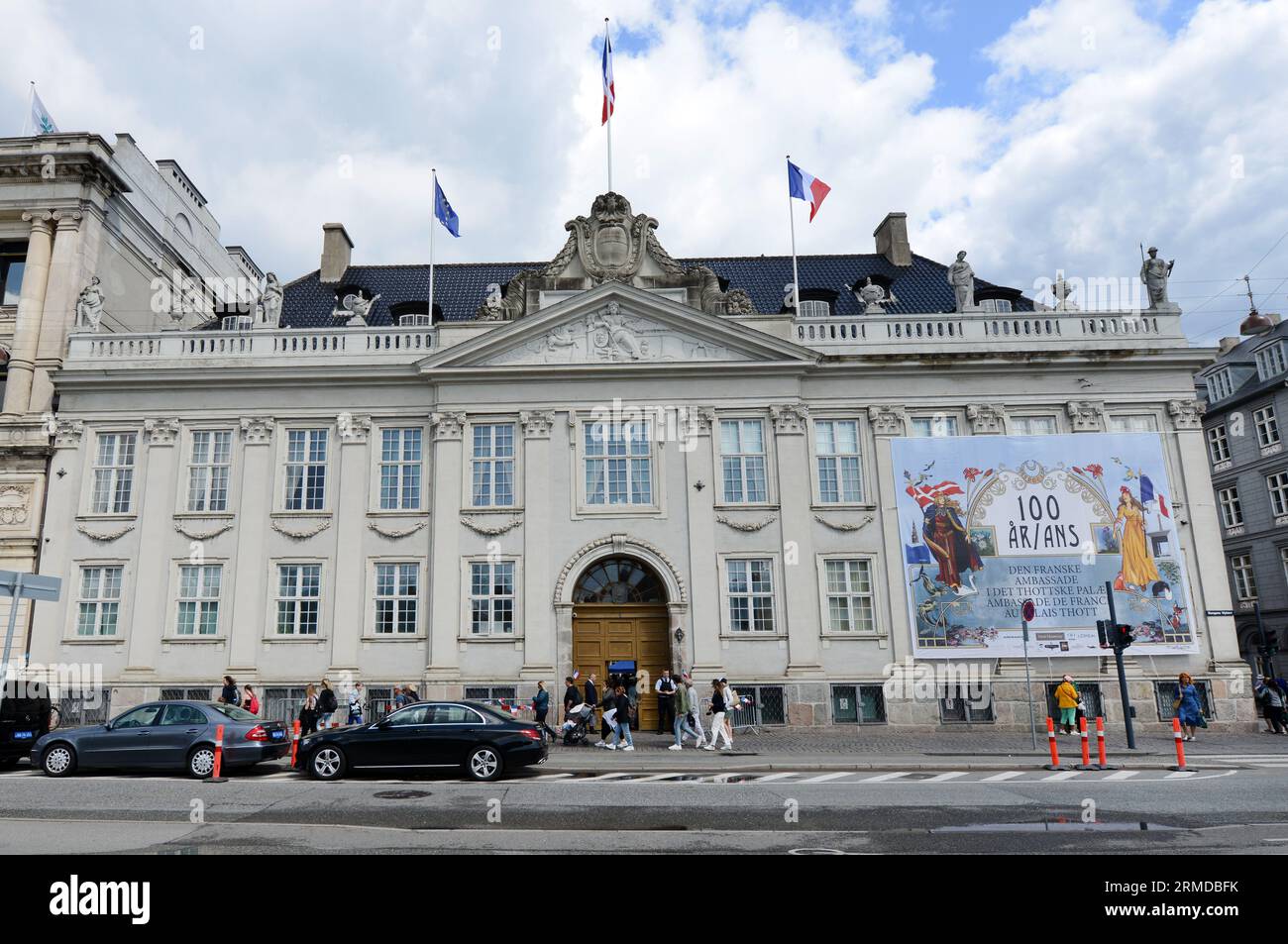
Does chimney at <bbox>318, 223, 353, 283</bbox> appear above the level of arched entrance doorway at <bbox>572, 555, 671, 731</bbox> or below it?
above

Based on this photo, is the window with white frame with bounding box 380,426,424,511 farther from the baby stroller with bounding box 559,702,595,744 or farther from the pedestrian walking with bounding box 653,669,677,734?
the pedestrian walking with bounding box 653,669,677,734

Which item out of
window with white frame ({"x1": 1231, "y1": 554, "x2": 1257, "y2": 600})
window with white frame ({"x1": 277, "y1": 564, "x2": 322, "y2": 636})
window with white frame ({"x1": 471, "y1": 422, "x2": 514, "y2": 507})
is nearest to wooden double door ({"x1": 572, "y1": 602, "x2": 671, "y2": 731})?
window with white frame ({"x1": 471, "y1": 422, "x2": 514, "y2": 507})

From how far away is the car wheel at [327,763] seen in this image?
16.4 m

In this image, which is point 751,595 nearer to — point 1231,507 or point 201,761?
point 201,761

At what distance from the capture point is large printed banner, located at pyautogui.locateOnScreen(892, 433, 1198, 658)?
25.9m

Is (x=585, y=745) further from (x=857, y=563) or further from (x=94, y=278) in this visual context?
(x=94, y=278)

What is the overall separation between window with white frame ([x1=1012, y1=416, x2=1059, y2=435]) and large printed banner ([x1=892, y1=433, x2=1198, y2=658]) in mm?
635

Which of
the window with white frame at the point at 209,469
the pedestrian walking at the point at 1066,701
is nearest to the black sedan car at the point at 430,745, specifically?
the pedestrian walking at the point at 1066,701

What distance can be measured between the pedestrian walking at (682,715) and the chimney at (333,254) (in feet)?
76.2

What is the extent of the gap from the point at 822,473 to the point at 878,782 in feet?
44.6

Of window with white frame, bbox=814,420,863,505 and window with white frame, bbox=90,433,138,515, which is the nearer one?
window with white frame, bbox=814,420,863,505

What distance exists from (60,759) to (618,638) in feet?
47.0

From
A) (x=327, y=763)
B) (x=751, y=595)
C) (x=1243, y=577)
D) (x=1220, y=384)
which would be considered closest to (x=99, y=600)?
(x=327, y=763)

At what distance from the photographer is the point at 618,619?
1054 inches
